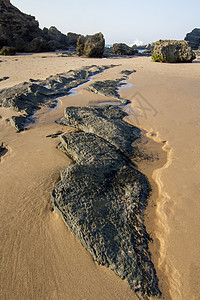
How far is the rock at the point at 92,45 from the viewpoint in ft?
49.8

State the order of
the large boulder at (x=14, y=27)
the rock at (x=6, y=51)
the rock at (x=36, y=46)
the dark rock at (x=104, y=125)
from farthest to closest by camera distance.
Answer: the rock at (x=36, y=46) < the large boulder at (x=14, y=27) < the rock at (x=6, y=51) < the dark rock at (x=104, y=125)

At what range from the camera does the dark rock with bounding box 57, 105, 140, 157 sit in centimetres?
285

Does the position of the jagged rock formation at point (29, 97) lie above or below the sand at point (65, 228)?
above

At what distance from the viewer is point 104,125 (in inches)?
125

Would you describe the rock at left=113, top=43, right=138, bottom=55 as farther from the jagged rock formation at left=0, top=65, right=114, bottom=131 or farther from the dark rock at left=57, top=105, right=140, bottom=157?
the dark rock at left=57, top=105, right=140, bottom=157

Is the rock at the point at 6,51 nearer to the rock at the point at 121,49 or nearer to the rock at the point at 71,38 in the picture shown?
the rock at the point at 121,49

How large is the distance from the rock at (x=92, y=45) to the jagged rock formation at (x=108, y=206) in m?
15.1

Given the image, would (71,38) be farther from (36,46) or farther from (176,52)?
(176,52)

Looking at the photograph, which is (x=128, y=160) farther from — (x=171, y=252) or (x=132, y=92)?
(x=132, y=92)

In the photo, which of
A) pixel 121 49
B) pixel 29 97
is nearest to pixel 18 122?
pixel 29 97

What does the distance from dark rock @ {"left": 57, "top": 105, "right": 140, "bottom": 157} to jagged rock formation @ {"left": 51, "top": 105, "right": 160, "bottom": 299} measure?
166 millimetres

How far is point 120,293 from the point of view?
4.15 feet

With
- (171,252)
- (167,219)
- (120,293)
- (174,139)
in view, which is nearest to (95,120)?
(174,139)

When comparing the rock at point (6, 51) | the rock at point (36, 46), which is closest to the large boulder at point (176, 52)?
the rock at point (6, 51)
